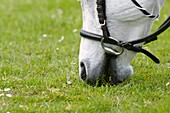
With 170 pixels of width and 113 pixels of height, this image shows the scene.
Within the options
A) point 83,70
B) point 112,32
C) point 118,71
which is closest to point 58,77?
point 83,70

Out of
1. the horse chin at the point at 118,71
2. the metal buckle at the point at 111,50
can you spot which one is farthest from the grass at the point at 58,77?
the metal buckle at the point at 111,50

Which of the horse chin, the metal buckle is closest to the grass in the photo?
the horse chin

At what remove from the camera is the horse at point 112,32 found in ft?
12.9

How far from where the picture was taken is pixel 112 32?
4051 mm

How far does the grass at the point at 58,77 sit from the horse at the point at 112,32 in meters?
0.24

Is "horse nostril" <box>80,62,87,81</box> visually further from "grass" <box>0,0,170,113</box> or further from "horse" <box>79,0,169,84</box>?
"grass" <box>0,0,170,113</box>

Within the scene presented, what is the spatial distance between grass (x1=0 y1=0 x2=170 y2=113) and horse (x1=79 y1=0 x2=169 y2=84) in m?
0.24

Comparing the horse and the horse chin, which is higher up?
the horse

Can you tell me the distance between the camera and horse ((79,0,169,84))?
3.93 metres

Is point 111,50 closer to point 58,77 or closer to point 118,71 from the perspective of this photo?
point 118,71

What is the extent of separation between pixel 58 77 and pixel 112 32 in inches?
40.2

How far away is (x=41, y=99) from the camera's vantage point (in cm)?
422

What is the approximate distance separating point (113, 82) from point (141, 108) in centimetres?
53

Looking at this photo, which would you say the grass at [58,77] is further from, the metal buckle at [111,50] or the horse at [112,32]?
the metal buckle at [111,50]
